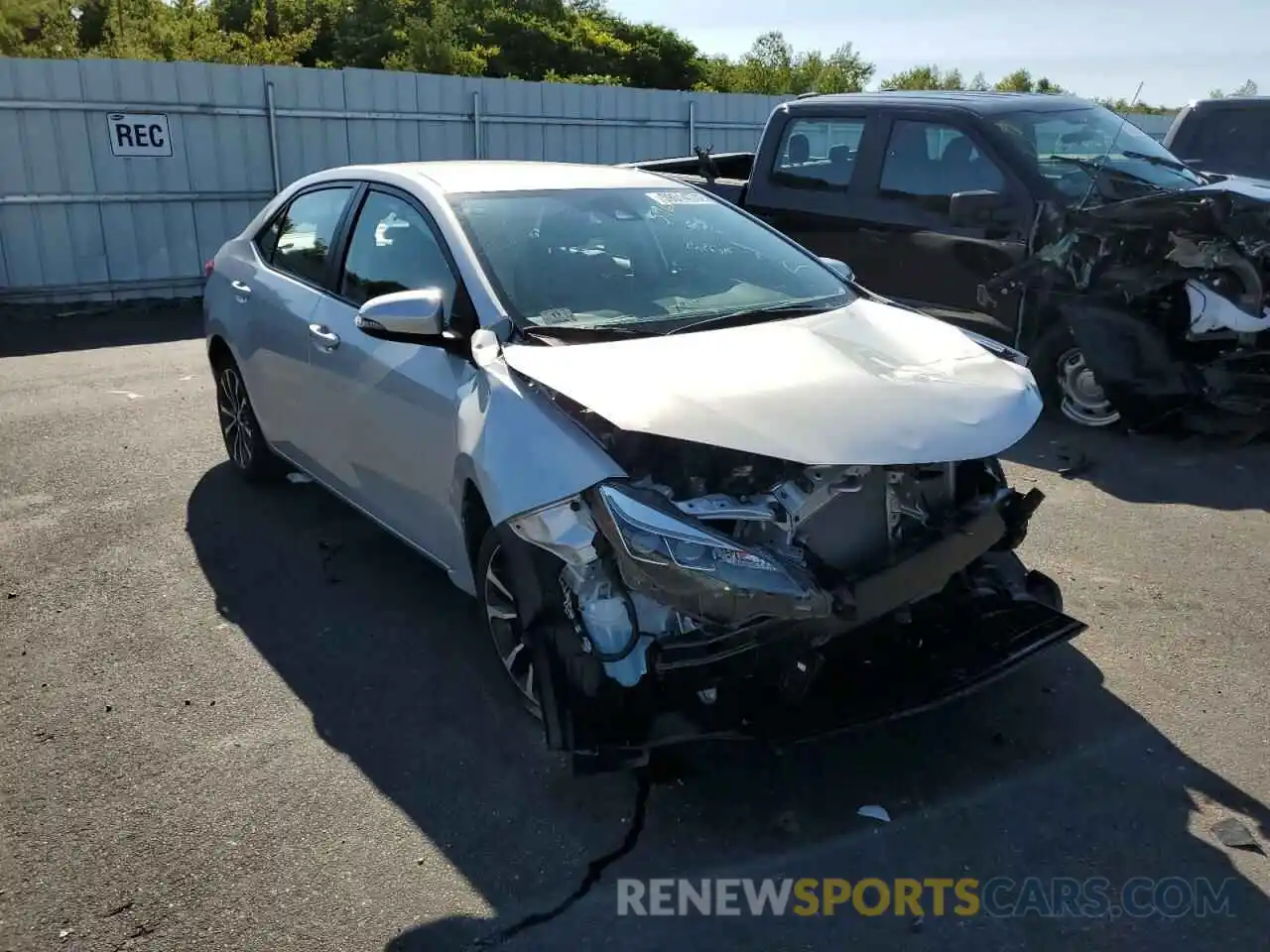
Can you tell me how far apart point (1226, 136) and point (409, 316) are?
8.66 m

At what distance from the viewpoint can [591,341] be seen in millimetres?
3641

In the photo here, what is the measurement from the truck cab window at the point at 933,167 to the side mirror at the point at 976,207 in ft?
0.45

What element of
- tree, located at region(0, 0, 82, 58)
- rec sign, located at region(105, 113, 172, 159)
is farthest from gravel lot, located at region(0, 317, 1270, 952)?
tree, located at region(0, 0, 82, 58)

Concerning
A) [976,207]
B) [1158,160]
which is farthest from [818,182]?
[1158,160]

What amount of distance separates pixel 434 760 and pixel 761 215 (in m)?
5.74

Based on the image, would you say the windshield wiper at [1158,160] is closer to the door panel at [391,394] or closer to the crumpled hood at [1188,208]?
the crumpled hood at [1188,208]

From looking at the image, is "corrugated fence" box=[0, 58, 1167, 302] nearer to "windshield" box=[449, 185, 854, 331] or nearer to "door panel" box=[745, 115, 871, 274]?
"door panel" box=[745, 115, 871, 274]

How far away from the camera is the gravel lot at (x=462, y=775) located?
282cm

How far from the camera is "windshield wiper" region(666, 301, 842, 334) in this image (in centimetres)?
385

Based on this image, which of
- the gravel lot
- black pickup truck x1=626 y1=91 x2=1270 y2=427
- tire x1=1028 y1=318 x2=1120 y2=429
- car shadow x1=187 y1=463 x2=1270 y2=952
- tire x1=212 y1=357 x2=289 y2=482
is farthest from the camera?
tire x1=1028 y1=318 x2=1120 y2=429

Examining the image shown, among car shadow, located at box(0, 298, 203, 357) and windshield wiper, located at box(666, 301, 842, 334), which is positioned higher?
windshield wiper, located at box(666, 301, 842, 334)

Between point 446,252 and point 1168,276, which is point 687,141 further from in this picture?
point 446,252

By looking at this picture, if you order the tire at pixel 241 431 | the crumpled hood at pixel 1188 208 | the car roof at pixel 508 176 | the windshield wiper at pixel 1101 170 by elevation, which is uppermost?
the car roof at pixel 508 176

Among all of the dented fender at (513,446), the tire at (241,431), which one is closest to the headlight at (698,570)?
the dented fender at (513,446)
